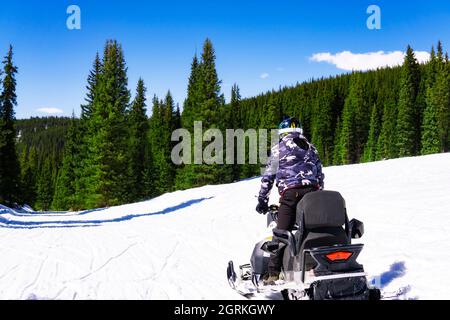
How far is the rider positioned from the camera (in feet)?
17.2

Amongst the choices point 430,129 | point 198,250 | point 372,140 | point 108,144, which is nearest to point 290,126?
point 198,250

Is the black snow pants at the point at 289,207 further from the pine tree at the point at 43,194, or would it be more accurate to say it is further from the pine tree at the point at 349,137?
the pine tree at the point at 349,137

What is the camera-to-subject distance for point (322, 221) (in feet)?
15.1

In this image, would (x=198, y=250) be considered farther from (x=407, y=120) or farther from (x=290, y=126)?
(x=407, y=120)

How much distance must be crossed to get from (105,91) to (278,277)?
1361 inches

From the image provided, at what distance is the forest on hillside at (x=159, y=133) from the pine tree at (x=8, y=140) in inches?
3.6

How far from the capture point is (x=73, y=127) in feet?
159

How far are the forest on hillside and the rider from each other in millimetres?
31278

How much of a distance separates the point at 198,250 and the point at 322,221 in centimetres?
577

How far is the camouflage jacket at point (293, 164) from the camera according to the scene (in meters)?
5.29

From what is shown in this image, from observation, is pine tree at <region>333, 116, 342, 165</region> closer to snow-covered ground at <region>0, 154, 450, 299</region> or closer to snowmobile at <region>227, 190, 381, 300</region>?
snow-covered ground at <region>0, 154, 450, 299</region>

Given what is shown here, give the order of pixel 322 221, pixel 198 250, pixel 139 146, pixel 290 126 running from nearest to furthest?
pixel 322 221
pixel 290 126
pixel 198 250
pixel 139 146

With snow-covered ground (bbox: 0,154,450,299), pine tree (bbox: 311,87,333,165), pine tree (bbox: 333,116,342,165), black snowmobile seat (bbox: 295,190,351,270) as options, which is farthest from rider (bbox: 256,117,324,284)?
pine tree (bbox: 311,87,333,165)

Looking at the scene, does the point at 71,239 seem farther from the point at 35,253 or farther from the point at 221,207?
the point at 221,207
